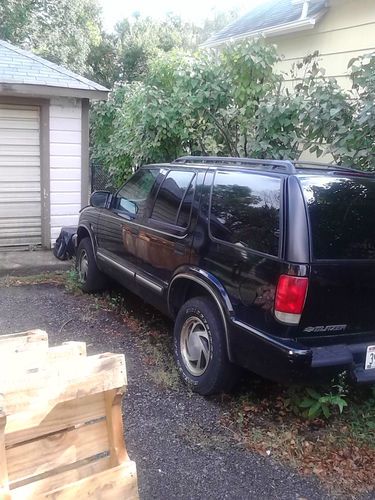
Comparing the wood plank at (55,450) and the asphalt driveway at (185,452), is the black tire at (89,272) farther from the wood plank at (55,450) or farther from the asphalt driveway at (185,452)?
the wood plank at (55,450)

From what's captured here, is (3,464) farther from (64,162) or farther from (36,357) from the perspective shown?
(64,162)

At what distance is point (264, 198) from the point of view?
3.52 m

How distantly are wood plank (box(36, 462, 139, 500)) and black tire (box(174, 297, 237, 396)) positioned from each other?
1653mm

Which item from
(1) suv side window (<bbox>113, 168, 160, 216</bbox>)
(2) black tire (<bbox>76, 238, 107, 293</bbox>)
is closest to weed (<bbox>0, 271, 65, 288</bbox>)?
(2) black tire (<bbox>76, 238, 107, 293</bbox>)

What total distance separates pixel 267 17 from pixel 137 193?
18.6 feet

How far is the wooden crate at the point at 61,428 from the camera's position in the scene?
6.26ft

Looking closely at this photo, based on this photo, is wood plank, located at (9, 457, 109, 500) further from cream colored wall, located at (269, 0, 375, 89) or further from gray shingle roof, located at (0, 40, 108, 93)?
gray shingle roof, located at (0, 40, 108, 93)

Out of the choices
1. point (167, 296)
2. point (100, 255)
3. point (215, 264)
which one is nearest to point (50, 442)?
point (215, 264)

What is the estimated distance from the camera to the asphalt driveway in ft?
A: 9.71

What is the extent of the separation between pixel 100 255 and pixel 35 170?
10.4ft

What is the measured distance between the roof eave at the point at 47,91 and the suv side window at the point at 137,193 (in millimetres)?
2969

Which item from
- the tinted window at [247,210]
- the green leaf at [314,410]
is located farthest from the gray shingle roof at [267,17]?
the green leaf at [314,410]

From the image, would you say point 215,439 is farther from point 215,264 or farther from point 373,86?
point 373,86

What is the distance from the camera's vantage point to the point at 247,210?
3627mm
